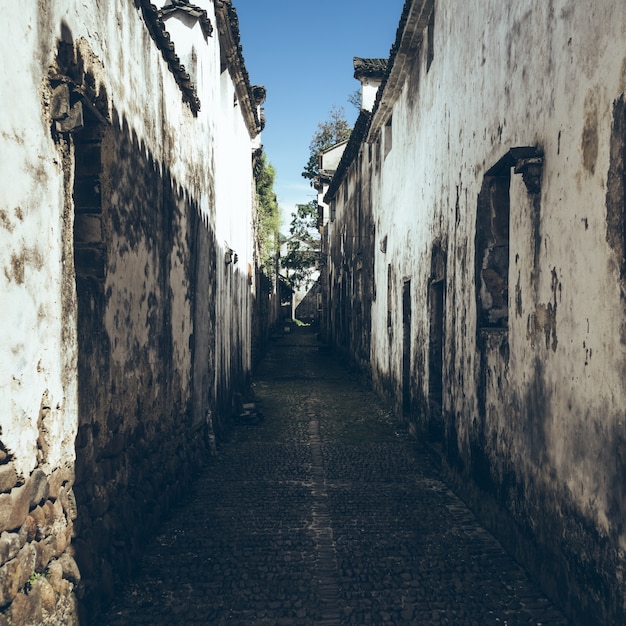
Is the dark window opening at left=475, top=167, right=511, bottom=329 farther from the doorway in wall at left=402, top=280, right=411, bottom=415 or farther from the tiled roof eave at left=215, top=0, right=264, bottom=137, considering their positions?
the tiled roof eave at left=215, top=0, right=264, bottom=137

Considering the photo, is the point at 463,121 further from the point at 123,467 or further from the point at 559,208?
the point at 123,467

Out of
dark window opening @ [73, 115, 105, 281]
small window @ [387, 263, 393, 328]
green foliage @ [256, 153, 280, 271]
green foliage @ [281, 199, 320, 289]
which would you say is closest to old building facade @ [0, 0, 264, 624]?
dark window opening @ [73, 115, 105, 281]

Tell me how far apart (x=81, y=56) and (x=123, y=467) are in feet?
9.77

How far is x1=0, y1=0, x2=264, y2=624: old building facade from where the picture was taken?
9.71ft

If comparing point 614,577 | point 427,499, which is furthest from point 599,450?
point 427,499

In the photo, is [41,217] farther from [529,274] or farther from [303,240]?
[303,240]

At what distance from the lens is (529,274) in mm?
4590

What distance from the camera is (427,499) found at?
6273 mm

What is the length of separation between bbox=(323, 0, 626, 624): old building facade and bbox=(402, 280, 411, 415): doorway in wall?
0.52m

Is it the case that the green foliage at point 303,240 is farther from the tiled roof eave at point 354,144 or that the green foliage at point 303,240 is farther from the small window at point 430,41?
the small window at point 430,41

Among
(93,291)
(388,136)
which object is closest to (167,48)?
(93,291)

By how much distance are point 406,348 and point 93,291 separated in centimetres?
683

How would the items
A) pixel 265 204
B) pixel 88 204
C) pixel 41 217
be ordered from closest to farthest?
pixel 41 217 → pixel 88 204 → pixel 265 204

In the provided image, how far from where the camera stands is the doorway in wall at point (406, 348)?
984 cm
